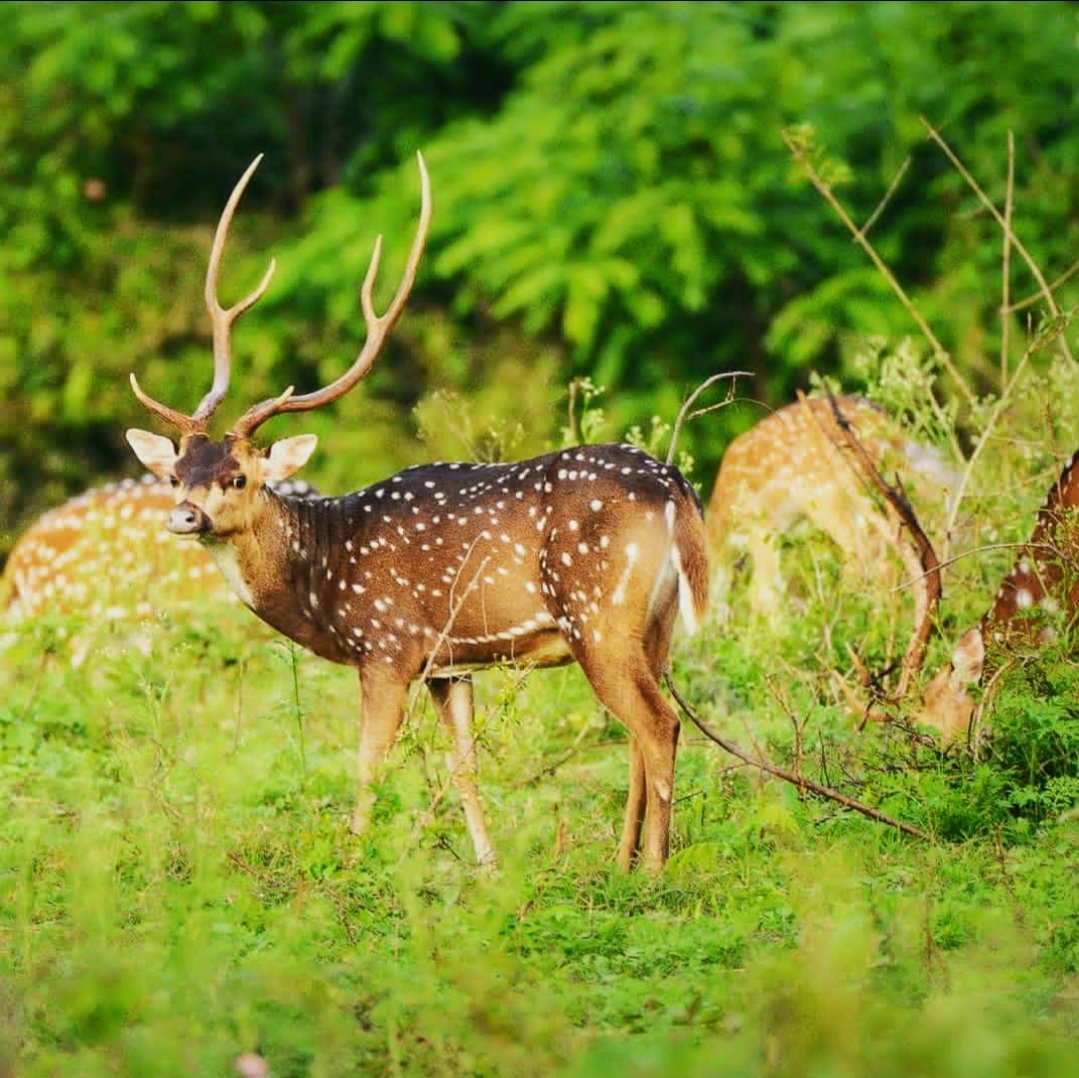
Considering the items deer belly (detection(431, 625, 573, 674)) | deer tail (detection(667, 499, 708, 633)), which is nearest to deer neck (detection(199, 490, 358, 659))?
deer belly (detection(431, 625, 573, 674))

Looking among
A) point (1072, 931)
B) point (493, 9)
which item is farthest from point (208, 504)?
point (493, 9)

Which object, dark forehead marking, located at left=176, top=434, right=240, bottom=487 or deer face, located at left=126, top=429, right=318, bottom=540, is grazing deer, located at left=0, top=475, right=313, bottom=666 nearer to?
deer face, located at left=126, top=429, right=318, bottom=540

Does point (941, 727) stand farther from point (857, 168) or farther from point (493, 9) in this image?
point (493, 9)

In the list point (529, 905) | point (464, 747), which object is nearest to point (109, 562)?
point (464, 747)

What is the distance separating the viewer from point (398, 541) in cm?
684

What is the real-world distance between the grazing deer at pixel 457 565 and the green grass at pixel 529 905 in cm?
25

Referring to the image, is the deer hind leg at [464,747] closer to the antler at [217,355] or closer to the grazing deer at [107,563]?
the antler at [217,355]

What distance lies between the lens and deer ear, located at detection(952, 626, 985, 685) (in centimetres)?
698

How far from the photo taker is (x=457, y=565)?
6.68 metres

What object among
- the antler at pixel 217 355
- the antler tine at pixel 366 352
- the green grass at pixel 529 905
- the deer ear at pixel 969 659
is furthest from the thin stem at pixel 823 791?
the antler at pixel 217 355

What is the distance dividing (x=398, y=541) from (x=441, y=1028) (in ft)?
8.28

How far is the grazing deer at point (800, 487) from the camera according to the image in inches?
351

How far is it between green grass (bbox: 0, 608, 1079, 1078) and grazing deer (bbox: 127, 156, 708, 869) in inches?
10.0

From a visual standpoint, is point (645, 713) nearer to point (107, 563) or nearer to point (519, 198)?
point (107, 563)
